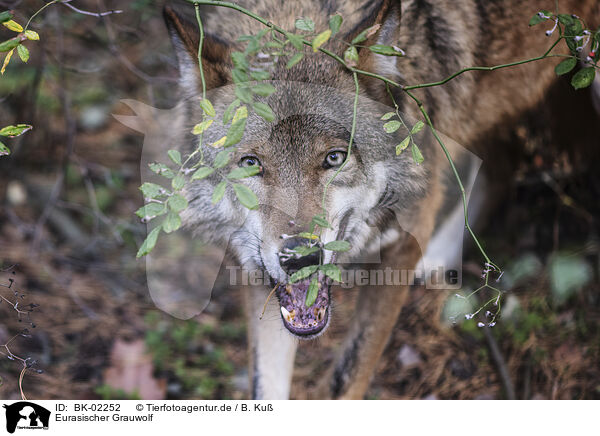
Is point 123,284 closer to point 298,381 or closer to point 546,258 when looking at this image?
point 298,381

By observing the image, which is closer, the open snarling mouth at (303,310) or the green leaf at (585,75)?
the green leaf at (585,75)

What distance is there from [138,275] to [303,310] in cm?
86

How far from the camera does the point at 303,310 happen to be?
133cm

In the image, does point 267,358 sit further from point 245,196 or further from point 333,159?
point 245,196

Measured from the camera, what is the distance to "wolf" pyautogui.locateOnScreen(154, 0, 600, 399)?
129 centimetres

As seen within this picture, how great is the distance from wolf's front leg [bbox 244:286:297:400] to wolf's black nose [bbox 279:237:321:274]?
44cm

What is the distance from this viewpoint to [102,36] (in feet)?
5.73

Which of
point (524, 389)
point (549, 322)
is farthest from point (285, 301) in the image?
point (549, 322)

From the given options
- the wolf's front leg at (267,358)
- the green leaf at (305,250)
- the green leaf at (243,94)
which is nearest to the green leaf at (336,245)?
the green leaf at (305,250)

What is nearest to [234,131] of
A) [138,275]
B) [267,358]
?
[267,358]

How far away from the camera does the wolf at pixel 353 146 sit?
4.23ft

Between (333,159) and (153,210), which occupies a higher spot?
(333,159)

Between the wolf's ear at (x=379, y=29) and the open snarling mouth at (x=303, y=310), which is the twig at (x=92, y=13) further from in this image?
the open snarling mouth at (x=303, y=310)

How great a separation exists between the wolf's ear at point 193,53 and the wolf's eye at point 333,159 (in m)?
0.33
